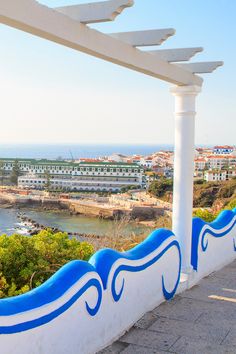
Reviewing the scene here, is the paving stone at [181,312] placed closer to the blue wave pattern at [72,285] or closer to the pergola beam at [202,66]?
the blue wave pattern at [72,285]

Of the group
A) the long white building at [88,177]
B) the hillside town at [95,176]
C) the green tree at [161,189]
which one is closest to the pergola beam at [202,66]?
the green tree at [161,189]

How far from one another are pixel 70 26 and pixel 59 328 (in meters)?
1.54

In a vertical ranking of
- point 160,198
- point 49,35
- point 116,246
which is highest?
point 49,35

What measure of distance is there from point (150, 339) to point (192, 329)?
1.11ft

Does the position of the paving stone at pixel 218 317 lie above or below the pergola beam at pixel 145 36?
below

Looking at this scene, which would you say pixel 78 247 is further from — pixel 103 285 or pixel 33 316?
pixel 33 316

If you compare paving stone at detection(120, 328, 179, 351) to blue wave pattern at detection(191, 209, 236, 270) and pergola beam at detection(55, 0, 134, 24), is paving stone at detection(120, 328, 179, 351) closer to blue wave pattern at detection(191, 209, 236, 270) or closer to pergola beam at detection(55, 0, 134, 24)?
blue wave pattern at detection(191, 209, 236, 270)

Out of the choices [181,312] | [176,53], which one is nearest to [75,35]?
[176,53]

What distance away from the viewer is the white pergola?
2.38 metres

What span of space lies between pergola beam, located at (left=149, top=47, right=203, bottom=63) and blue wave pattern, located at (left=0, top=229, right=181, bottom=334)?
135 cm

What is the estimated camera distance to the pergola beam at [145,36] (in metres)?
2.94

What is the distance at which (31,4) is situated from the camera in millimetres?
2334

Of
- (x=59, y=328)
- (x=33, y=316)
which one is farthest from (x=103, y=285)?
(x=33, y=316)

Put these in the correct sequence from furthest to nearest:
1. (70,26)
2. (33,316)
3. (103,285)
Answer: (103,285) < (70,26) < (33,316)
